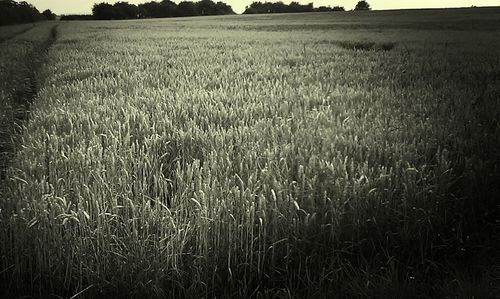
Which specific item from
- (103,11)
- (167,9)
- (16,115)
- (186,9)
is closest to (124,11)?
(103,11)

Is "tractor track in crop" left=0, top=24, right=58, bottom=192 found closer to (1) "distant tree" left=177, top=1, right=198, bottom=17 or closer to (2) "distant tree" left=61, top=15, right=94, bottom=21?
(1) "distant tree" left=177, top=1, right=198, bottom=17

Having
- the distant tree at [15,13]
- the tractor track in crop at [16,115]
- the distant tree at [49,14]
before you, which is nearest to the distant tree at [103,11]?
the distant tree at [49,14]

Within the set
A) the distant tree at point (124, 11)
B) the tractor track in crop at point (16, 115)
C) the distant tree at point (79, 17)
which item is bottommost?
the tractor track in crop at point (16, 115)

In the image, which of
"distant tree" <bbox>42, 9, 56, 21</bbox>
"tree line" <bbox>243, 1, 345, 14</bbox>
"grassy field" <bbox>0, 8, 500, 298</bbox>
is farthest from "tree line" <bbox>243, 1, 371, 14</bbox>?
"grassy field" <bbox>0, 8, 500, 298</bbox>

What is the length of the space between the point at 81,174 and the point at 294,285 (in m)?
1.51

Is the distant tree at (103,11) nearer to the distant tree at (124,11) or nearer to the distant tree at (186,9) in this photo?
the distant tree at (124,11)

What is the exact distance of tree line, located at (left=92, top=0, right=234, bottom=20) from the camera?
9094 cm

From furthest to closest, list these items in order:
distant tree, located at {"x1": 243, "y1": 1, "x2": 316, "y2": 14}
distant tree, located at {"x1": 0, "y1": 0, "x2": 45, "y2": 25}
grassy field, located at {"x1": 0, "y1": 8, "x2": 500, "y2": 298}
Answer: distant tree, located at {"x1": 243, "y1": 1, "x2": 316, "y2": 14}
distant tree, located at {"x1": 0, "y1": 0, "x2": 45, "y2": 25}
grassy field, located at {"x1": 0, "y1": 8, "x2": 500, "y2": 298}

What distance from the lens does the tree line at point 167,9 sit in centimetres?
9094

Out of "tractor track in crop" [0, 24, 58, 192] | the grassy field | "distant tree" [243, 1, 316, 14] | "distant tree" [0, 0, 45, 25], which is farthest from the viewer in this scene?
"distant tree" [243, 1, 316, 14]

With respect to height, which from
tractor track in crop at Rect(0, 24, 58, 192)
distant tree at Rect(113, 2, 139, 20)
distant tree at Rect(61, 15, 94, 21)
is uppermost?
distant tree at Rect(113, 2, 139, 20)

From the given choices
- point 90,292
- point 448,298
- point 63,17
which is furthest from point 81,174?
point 63,17

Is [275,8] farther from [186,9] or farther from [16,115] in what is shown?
[16,115]

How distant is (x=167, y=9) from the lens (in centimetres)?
9400
